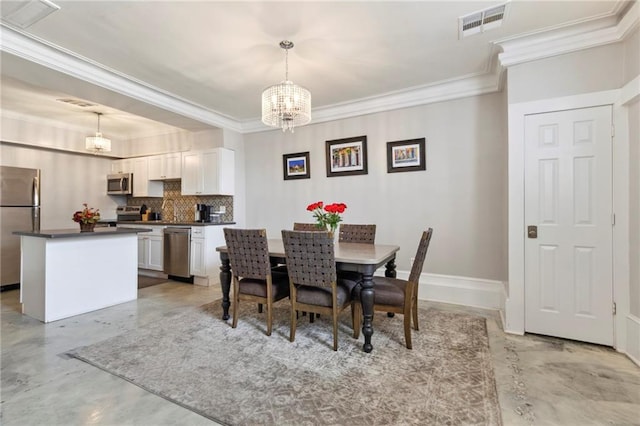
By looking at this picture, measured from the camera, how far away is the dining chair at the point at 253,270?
263 cm

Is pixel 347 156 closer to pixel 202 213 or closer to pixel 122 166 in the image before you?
pixel 202 213

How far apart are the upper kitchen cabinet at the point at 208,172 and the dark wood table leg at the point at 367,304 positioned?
3194 millimetres

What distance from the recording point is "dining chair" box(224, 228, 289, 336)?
8.64ft

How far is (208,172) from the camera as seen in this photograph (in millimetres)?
4801

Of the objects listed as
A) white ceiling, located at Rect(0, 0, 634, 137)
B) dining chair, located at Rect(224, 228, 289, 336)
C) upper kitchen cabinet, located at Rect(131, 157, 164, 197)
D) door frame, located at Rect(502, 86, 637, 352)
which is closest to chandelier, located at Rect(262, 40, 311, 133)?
white ceiling, located at Rect(0, 0, 634, 137)

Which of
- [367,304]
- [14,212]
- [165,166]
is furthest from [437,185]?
[14,212]

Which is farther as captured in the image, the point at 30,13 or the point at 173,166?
the point at 173,166

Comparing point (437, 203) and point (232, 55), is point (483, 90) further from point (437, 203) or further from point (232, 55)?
point (232, 55)

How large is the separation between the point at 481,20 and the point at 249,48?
1973 millimetres

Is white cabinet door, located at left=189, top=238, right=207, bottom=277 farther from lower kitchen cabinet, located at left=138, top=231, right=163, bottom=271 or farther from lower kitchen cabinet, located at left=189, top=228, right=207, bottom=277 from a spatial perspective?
lower kitchen cabinet, located at left=138, top=231, right=163, bottom=271

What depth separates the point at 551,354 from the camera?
231 cm

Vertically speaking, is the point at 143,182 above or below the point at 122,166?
below

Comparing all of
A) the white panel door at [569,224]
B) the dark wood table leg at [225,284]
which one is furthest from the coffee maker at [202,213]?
the white panel door at [569,224]

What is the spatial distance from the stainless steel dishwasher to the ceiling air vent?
14.0 ft
